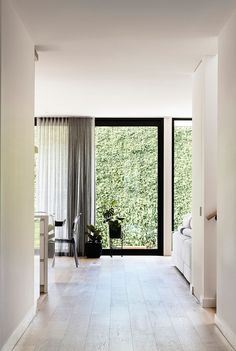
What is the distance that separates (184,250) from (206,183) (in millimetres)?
1828

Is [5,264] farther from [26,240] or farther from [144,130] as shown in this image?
[144,130]

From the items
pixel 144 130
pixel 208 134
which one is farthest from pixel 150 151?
pixel 208 134

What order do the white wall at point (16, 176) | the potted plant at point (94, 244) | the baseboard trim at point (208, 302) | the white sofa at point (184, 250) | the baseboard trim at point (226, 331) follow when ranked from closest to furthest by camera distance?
the white wall at point (16, 176) → the baseboard trim at point (226, 331) → the baseboard trim at point (208, 302) → the white sofa at point (184, 250) → the potted plant at point (94, 244)

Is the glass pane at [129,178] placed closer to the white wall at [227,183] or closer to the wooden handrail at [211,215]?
the wooden handrail at [211,215]

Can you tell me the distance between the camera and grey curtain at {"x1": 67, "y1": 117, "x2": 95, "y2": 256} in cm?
883

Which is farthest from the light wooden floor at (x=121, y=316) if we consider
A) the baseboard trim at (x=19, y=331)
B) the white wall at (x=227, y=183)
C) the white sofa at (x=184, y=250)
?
the white wall at (x=227, y=183)

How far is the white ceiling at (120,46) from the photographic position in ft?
11.7

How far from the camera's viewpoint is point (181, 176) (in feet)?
29.2

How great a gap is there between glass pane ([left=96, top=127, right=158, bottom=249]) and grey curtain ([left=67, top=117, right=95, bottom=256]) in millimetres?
208

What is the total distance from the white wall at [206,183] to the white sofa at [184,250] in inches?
34.0

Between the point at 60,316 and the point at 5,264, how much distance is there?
4.25 ft

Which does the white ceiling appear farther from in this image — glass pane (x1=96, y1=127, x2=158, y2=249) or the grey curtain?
glass pane (x1=96, y1=127, x2=158, y2=249)

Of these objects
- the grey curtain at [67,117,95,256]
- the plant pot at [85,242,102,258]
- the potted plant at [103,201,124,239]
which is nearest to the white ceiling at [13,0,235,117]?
the grey curtain at [67,117,95,256]

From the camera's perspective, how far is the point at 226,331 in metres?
3.74
